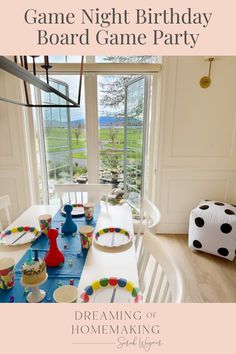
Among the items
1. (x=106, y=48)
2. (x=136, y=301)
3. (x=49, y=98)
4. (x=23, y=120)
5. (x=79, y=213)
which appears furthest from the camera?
(x=49, y=98)

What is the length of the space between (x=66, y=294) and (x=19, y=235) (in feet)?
2.03

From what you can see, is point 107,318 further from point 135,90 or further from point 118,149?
point 135,90

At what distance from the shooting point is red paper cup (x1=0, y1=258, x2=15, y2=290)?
2.73 feet

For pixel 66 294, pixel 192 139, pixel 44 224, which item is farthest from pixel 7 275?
pixel 192 139

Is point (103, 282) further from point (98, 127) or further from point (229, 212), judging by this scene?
point (98, 127)

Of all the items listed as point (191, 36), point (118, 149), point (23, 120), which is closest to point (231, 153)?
point (118, 149)

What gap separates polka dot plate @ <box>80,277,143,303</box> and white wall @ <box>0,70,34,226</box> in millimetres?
1872

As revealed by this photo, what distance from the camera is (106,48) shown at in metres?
0.93

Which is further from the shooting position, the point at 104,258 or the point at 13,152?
the point at 13,152

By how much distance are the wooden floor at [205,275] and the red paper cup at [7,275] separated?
3.47ft

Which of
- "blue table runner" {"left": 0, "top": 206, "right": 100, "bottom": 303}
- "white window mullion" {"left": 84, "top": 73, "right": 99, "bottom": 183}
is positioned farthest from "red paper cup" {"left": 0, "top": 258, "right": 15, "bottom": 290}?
"white window mullion" {"left": 84, "top": 73, "right": 99, "bottom": 183}

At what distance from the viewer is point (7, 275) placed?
838 mm

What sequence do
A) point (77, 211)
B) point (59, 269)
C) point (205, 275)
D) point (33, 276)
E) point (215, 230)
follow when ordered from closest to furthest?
1. point (33, 276)
2. point (59, 269)
3. point (77, 211)
4. point (205, 275)
5. point (215, 230)

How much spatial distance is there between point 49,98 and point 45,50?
65.6 inches
